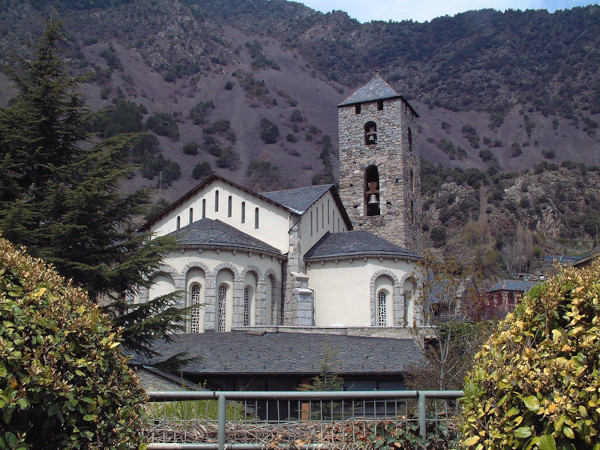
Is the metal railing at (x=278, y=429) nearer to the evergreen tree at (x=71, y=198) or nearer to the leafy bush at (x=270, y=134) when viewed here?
the evergreen tree at (x=71, y=198)

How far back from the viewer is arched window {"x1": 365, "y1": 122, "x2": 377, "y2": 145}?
4031 centimetres

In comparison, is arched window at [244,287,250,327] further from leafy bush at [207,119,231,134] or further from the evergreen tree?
leafy bush at [207,119,231,134]

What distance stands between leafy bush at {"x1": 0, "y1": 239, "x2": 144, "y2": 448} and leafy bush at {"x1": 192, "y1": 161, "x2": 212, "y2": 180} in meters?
101

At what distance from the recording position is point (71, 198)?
15.5 metres

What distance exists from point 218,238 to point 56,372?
22.0m

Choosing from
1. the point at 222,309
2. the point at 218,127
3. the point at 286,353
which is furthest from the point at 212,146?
the point at 286,353

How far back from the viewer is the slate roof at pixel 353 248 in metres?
28.8

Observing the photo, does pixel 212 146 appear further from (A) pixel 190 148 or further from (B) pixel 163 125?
(B) pixel 163 125

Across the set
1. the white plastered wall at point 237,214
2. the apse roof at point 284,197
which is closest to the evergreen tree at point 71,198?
the white plastered wall at point 237,214

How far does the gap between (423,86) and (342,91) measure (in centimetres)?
2268

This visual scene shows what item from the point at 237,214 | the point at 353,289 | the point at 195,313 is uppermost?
the point at 237,214

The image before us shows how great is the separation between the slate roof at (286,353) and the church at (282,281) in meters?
0.05

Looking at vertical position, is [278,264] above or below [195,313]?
above

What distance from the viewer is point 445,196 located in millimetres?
95375
